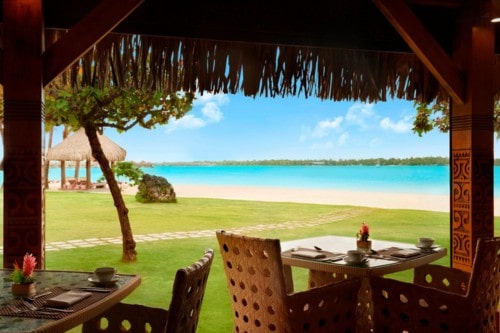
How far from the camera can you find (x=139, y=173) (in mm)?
6719

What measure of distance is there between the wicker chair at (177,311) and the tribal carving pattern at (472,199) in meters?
2.00

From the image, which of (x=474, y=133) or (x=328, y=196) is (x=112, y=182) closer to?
(x=474, y=133)

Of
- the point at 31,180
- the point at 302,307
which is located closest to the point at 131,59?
the point at 31,180

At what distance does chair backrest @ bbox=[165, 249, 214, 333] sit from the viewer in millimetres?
1404

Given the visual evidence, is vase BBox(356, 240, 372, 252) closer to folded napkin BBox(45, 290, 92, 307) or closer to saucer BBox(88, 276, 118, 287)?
saucer BBox(88, 276, 118, 287)

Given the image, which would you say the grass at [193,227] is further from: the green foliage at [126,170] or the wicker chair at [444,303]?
the wicker chair at [444,303]

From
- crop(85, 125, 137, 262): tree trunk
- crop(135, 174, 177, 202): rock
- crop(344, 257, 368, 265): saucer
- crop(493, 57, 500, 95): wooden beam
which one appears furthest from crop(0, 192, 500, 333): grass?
crop(493, 57, 500, 95): wooden beam

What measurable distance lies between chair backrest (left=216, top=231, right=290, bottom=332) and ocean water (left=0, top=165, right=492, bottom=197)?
18.7 meters

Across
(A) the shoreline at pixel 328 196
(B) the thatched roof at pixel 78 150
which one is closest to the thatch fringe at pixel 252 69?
(B) the thatched roof at pixel 78 150

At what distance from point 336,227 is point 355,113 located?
17989 millimetres

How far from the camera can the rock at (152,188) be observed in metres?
12.6

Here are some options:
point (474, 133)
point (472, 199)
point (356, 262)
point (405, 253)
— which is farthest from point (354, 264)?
point (474, 133)

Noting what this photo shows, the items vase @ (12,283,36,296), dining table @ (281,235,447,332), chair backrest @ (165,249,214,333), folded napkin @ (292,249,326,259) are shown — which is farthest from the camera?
folded napkin @ (292,249,326,259)

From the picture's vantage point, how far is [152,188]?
12539mm
